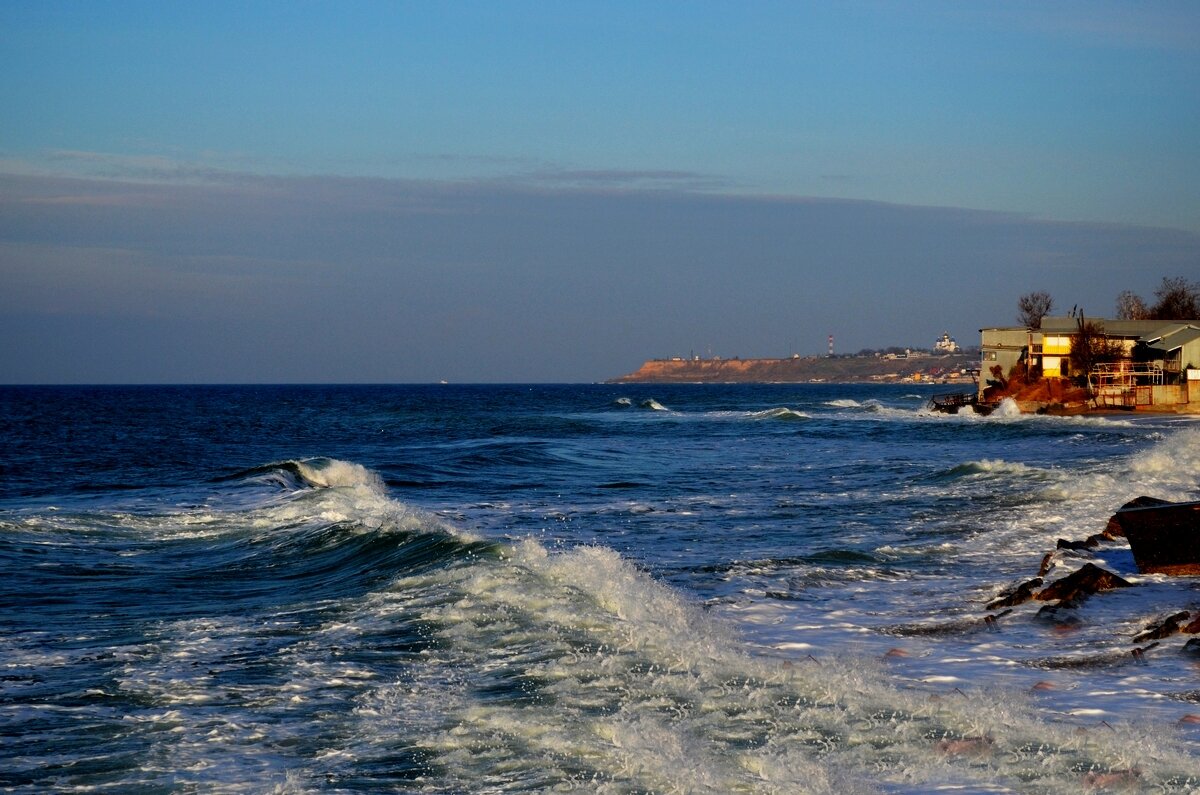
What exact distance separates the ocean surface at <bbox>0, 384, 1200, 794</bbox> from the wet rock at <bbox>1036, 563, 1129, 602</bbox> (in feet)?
0.52

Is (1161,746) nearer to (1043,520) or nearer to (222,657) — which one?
(222,657)

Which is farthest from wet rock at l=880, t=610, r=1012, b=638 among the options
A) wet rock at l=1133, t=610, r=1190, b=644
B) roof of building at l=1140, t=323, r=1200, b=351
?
roof of building at l=1140, t=323, r=1200, b=351

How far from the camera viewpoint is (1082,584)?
10.8 metres

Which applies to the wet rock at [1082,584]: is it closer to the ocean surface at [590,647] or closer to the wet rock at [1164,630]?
the ocean surface at [590,647]

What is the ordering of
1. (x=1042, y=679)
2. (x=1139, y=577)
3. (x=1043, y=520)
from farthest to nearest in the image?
1. (x=1043, y=520)
2. (x=1139, y=577)
3. (x=1042, y=679)

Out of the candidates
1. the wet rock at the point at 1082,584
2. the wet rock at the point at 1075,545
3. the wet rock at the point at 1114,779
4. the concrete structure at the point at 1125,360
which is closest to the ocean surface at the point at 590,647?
the wet rock at the point at 1114,779

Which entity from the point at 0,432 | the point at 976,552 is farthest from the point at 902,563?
the point at 0,432

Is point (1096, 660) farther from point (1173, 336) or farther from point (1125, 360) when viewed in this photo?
point (1125, 360)

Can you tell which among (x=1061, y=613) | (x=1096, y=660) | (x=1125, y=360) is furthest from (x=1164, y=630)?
(x=1125, y=360)

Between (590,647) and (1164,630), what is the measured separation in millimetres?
4512

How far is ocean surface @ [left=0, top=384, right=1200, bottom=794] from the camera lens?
648cm

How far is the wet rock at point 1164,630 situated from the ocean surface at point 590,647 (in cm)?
10

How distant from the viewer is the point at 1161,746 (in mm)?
6340

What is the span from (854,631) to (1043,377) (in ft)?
196
